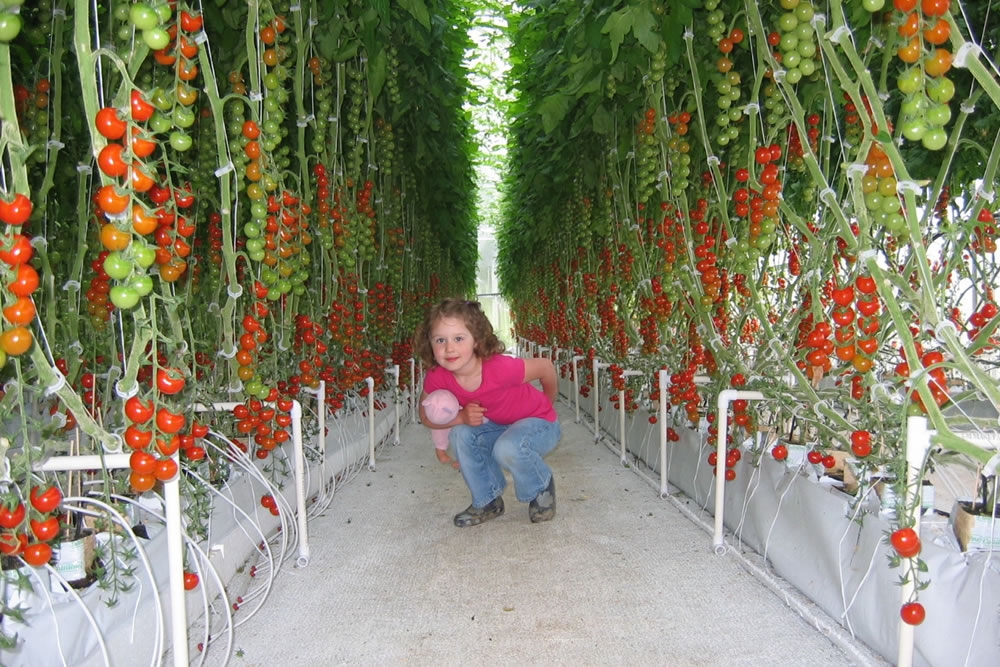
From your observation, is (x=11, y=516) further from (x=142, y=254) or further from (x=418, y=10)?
(x=418, y=10)

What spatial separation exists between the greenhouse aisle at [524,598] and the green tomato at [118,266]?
3.90ft

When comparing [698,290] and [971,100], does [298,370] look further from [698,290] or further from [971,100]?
[971,100]

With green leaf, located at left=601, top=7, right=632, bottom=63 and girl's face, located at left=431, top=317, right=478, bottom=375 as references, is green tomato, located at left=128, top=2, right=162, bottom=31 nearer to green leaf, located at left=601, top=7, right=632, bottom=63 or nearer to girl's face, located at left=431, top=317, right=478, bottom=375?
green leaf, located at left=601, top=7, right=632, bottom=63

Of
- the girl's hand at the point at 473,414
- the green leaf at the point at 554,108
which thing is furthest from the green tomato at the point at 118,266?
the green leaf at the point at 554,108

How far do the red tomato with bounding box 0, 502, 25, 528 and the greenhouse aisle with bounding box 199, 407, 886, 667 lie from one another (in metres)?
0.86

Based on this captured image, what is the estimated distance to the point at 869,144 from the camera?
1.61m

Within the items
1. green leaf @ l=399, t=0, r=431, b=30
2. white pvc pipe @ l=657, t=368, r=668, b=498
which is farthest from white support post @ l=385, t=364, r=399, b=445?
green leaf @ l=399, t=0, r=431, b=30

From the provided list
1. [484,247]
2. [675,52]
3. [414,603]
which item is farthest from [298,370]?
[484,247]

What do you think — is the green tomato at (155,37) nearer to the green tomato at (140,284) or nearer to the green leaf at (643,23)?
the green tomato at (140,284)

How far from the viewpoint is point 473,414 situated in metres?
3.06

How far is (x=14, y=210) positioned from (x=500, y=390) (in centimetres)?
227

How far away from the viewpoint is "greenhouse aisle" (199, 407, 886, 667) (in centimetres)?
193

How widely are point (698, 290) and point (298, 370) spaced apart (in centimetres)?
174

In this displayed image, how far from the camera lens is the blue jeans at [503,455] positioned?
10.1 ft
